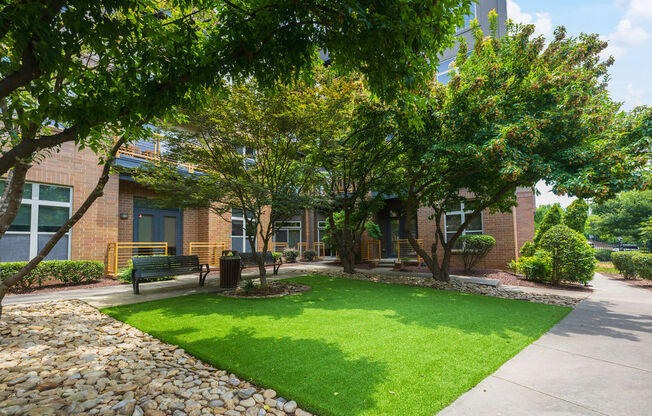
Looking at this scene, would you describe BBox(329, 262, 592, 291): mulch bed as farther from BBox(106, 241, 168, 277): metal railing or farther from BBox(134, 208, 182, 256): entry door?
BBox(106, 241, 168, 277): metal railing

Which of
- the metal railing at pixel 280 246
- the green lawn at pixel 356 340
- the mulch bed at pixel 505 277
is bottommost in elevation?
the mulch bed at pixel 505 277

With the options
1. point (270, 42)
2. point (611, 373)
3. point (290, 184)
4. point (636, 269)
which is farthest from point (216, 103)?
point (636, 269)

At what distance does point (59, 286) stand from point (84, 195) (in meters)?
3.24

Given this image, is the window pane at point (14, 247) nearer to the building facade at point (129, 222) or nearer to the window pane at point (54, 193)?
the building facade at point (129, 222)

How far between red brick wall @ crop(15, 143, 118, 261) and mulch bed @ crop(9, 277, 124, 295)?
4.07ft

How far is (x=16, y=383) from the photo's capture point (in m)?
2.88

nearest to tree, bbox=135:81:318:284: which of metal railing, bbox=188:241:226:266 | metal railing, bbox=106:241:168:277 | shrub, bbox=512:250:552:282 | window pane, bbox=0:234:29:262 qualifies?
metal railing, bbox=106:241:168:277

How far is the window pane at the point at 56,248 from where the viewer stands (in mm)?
9238

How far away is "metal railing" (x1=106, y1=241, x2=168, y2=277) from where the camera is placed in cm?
1041

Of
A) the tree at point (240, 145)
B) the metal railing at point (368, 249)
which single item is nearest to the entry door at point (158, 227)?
the tree at point (240, 145)

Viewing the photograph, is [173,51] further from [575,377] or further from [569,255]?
[569,255]

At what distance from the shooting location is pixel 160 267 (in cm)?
800

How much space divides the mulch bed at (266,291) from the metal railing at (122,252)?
5.47 m

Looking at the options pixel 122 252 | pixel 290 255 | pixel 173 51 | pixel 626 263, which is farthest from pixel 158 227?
pixel 626 263
